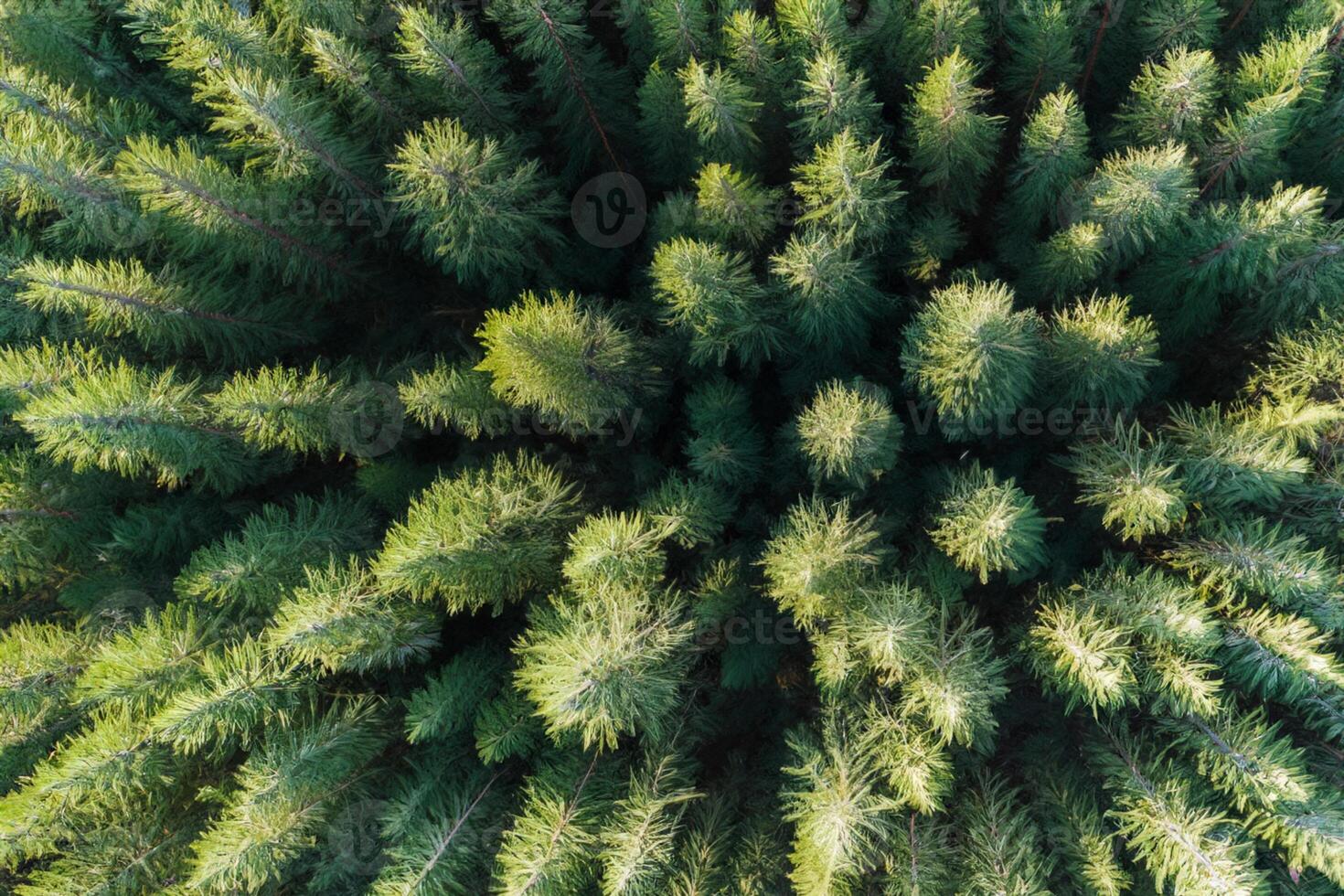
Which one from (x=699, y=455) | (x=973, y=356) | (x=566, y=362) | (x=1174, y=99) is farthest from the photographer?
(x=699, y=455)

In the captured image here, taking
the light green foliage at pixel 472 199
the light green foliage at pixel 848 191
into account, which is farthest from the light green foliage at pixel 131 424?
the light green foliage at pixel 848 191

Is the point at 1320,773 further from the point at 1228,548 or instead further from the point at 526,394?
the point at 526,394

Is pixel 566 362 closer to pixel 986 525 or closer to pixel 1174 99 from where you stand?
pixel 986 525

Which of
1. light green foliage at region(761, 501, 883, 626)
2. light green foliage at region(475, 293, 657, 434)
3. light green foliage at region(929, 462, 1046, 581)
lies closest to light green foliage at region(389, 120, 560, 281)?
light green foliage at region(475, 293, 657, 434)

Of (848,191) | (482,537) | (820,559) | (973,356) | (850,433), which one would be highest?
(848,191)

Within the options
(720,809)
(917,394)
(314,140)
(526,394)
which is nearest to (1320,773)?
(917,394)

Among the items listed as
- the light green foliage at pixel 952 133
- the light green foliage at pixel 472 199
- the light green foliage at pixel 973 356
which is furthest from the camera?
the light green foliage at pixel 472 199

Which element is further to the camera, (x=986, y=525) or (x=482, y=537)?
(x=482, y=537)

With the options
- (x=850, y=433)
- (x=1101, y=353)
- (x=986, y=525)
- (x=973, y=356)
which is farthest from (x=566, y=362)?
(x=1101, y=353)

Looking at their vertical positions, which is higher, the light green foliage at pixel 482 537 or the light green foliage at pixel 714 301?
the light green foliage at pixel 714 301

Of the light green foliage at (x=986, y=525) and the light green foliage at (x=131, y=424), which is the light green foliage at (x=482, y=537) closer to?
the light green foliage at (x=131, y=424)
